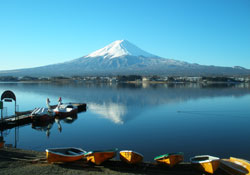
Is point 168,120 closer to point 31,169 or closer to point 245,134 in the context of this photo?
point 245,134

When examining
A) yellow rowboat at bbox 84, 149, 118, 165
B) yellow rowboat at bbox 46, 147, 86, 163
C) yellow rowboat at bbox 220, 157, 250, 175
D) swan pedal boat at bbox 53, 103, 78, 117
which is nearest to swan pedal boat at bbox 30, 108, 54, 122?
swan pedal boat at bbox 53, 103, 78, 117

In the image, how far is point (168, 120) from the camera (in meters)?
18.5

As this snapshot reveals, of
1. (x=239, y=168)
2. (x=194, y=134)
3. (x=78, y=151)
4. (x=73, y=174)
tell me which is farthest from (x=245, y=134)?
(x=73, y=174)

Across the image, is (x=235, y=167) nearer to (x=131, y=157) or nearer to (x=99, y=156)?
(x=131, y=157)

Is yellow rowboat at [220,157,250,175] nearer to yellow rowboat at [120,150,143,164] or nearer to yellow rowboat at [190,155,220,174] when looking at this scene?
yellow rowboat at [190,155,220,174]

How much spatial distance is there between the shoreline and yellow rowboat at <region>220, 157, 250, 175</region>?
0.72 feet

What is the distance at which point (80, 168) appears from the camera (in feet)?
26.1

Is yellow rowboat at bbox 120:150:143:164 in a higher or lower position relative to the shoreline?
higher

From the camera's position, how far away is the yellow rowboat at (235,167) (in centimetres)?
765

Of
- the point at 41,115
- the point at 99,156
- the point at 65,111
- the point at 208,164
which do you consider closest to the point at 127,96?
the point at 65,111

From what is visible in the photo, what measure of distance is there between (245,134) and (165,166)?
27.0 feet


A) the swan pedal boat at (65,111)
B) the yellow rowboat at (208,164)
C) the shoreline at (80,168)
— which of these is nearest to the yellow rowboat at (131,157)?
the shoreline at (80,168)

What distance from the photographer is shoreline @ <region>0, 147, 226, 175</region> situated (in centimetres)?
760

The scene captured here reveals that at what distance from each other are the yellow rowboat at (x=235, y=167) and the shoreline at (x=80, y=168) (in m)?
0.22
